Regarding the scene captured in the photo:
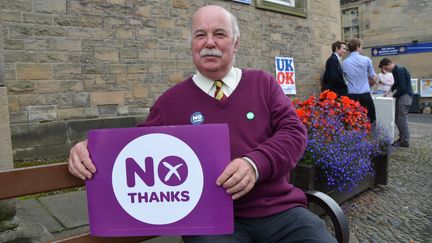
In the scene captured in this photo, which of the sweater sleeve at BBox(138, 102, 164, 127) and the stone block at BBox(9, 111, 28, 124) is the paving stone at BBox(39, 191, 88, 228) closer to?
the sweater sleeve at BBox(138, 102, 164, 127)

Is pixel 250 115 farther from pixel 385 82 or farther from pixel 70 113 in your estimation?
pixel 385 82

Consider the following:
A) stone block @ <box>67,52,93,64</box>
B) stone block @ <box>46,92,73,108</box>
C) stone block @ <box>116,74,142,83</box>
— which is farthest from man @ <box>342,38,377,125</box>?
stone block @ <box>46,92,73,108</box>

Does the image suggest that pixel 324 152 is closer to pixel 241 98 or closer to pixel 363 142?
pixel 363 142

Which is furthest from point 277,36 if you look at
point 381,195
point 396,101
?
point 381,195

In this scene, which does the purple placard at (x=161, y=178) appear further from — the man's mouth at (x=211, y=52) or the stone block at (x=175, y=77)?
the stone block at (x=175, y=77)

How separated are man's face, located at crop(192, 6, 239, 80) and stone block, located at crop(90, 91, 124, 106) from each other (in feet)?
13.2

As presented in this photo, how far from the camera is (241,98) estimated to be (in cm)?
198

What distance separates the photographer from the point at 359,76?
6398 mm

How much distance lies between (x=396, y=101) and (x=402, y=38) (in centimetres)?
1654

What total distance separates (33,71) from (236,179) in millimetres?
4383

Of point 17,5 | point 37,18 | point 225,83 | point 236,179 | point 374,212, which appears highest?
point 17,5

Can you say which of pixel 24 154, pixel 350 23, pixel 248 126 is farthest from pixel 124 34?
pixel 350 23

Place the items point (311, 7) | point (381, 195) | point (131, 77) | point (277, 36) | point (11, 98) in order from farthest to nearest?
point (311, 7) < point (277, 36) < point (131, 77) < point (11, 98) < point (381, 195)

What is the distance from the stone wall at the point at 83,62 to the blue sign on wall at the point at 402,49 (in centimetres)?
1728
